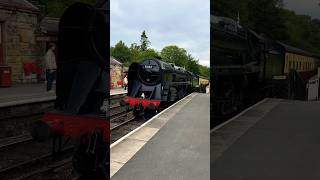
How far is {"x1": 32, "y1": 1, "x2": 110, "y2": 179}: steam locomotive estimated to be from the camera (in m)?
2.14

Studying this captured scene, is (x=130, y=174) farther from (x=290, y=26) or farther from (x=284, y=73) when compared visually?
(x=290, y=26)

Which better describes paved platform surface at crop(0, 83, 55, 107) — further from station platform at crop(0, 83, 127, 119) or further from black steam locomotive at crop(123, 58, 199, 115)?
black steam locomotive at crop(123, 58, 199, 115)

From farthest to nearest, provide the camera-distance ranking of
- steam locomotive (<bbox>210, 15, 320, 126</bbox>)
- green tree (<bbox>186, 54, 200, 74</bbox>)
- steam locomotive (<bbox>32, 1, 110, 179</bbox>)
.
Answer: steam locomotive (<bbox>32, 1, 110, 179</bbox>) → green tree (<bbox>186, 54, 200, 74</bbox>) → steam locomotive (<bbox>210, 15, 320, 126</bbox>)

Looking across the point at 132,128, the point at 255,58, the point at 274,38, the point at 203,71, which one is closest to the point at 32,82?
the point at 132,128

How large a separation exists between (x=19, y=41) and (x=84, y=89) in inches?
18.7

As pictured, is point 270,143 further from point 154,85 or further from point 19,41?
point 19,41

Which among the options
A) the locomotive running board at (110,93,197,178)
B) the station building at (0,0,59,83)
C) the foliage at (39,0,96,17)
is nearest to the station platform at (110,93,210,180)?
the locomotive running board at (110,93,197,178)

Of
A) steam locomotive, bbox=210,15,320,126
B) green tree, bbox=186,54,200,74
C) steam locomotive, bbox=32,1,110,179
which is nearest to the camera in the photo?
steam locomotive, bbox=210,15,320,126

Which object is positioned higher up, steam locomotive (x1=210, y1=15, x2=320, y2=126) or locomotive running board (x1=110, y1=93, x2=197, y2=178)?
steam locomotive (x1=210, y1=15, x2=320, y2=126)

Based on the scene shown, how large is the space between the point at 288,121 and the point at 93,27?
121 centimetres

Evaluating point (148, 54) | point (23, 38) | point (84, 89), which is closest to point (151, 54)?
point (148, 54)

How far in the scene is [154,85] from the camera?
2.30 meters

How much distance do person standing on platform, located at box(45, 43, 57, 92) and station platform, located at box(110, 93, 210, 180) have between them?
0.51 m

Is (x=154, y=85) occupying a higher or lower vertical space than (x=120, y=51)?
lower
